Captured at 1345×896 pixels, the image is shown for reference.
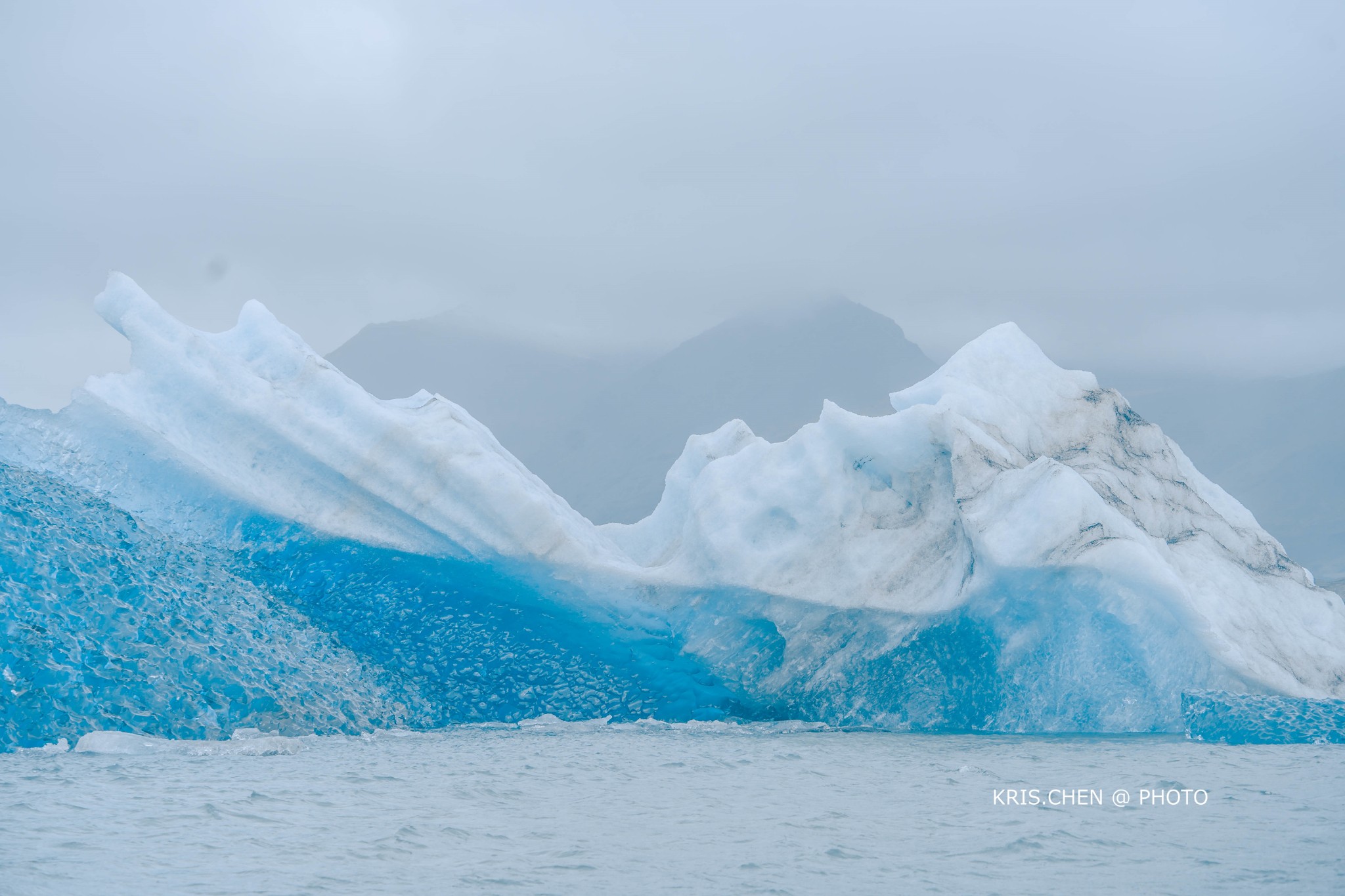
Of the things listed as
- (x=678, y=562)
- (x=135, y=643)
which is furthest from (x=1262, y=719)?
(x=135, y=643)

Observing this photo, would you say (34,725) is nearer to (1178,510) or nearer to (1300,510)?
(1178,510)

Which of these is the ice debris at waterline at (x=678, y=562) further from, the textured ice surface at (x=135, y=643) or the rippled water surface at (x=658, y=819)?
the rippled water surface at (x=658, y=819)

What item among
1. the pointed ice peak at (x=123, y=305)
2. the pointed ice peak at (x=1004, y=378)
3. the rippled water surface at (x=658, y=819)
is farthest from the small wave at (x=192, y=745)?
the pointed ice peak at (x=1004, y=378)

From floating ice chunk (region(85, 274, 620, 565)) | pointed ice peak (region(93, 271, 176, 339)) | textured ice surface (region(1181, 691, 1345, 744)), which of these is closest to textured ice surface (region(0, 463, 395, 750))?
floating ice chunk (region(85, 274, 620, 565))

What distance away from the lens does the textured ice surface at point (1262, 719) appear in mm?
9328

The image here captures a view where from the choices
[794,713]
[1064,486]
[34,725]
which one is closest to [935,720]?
[794,713]

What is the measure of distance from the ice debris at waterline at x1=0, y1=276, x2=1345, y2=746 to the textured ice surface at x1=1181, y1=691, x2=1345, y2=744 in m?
0.18

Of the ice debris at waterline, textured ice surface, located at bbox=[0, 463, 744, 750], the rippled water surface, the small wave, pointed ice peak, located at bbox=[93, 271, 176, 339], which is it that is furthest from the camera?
pointed ice peak, located at bbox=[93, 271, 176, 339]

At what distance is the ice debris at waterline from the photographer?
31.4 ft

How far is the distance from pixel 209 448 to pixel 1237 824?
9808 millimetres

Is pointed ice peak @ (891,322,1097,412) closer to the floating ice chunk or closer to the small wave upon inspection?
the floating ice chunk

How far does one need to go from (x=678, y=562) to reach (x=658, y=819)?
4.76m

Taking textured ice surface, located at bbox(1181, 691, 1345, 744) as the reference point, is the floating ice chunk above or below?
above

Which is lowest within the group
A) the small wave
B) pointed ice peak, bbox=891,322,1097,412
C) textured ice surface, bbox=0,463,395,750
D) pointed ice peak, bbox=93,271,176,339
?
the small wave
